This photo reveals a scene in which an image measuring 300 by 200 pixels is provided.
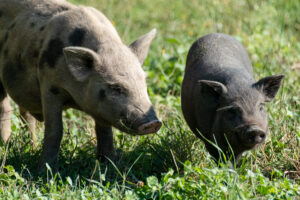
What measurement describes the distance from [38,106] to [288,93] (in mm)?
3221

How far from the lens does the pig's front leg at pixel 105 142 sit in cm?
545

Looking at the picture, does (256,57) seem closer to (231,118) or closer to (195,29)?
(195,29)

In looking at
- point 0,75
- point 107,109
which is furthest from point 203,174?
point 0,75

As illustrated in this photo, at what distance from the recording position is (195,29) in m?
9.60

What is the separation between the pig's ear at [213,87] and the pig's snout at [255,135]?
1.56 ft

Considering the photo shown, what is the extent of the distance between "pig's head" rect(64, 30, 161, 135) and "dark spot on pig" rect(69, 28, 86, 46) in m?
0.25

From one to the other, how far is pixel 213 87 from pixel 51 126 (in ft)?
5.22

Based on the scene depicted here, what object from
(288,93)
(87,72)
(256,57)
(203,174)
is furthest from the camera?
(256,57)

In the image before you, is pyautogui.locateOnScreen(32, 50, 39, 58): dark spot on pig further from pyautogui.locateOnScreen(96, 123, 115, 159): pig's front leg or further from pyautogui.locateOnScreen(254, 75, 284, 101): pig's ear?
pyautogui.locateOnScreen(254, 75, 284, 101): pig's ear

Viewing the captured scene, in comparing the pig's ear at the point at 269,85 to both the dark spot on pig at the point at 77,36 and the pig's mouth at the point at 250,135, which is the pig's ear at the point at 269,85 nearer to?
the pig's mouth at the point at 250,135

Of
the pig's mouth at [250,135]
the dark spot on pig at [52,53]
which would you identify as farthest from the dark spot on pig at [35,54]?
the pig's mouth at [250,135]

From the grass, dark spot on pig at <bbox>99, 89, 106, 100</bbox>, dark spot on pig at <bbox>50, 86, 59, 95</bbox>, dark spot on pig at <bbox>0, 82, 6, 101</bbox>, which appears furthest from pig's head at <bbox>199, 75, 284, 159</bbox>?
dark spot on pig at <bbox>0, 82, 6, 101</bbox>

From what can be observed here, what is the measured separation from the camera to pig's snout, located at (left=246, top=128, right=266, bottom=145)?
176 inches

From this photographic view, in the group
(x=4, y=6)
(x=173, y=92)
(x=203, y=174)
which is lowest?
(x=173, y=92)
